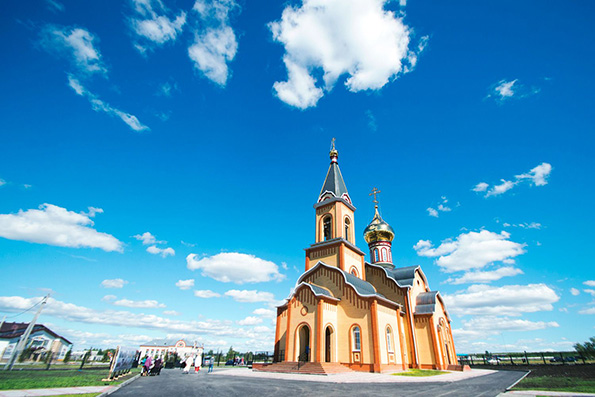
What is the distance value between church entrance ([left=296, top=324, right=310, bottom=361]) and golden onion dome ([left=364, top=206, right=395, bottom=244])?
52.0 ft

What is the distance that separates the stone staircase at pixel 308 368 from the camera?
52.5 feet

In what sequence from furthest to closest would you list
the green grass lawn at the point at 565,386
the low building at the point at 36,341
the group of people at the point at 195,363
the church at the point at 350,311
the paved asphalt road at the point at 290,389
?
1. the low building at the point at 36,341
2. the church at the point at 350,311
3. the group of people at the point at 195,363
4. the green grass lawn at the point at 565,386
5. the paved asphalt road at the point at 290,389

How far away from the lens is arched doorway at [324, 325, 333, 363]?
18781mm

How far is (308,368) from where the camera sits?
1650cm

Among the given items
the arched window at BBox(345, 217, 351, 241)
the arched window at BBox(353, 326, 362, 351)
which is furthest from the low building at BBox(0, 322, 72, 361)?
the arched window at BBox(345, 217, 351, 241)

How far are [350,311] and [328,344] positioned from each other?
8.78 feet

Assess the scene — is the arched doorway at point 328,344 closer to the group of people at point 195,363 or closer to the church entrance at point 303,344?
the church entrance at point 303,344

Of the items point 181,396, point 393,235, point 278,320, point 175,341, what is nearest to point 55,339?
point 175,341

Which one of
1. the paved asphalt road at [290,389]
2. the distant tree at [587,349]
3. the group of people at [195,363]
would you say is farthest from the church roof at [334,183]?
the distant tree at [587,349]

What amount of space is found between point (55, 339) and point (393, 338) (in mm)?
44280

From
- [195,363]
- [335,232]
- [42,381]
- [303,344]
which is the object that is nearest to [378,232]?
[335,232]

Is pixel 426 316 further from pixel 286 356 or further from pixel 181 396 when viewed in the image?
pixel 181 396

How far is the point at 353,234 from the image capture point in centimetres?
2580

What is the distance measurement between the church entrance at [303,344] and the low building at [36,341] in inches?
1168
